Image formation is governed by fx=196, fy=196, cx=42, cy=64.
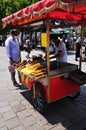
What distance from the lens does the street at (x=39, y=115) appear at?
4242 millimetres

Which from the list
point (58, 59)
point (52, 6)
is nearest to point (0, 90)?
point (58, 59)

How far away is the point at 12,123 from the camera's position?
4391 millimetres

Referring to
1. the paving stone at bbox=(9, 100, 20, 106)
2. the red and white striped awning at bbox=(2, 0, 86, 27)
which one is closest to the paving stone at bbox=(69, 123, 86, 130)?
the paving stone at bbox=(9, 100, 20, 106)

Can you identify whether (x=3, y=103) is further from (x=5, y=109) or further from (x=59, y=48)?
(x=59, y=48)

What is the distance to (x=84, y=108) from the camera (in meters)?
5.02

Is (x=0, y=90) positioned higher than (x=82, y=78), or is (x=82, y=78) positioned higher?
(x=82, y=78)

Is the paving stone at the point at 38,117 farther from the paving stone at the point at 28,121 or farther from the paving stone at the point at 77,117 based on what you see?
the paving stone at the point at 77,117

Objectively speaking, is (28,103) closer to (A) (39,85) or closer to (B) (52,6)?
(A) (39,85)

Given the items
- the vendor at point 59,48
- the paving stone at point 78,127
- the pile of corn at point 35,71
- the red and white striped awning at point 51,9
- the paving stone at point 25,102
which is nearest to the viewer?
the red and white striped awning at point 51,9

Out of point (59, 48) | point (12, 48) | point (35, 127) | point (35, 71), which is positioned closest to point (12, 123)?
point (35, 127)

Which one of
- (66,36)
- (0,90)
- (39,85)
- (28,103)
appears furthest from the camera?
(66,36)

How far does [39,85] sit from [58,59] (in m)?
1.44

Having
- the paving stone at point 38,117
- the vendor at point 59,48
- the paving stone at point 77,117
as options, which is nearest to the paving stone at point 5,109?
the paving stone at point 38,117

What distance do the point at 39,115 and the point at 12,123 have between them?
0.68 m
